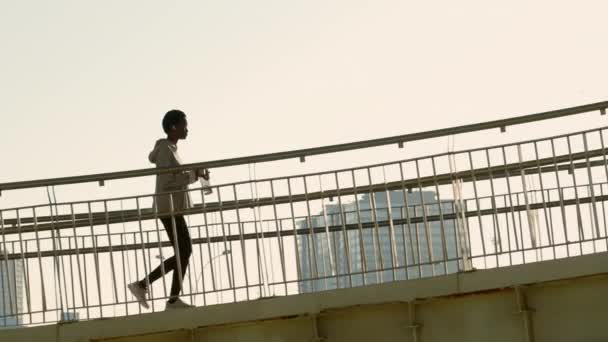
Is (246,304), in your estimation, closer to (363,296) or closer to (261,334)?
(261,334)

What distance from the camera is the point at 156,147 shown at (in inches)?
534

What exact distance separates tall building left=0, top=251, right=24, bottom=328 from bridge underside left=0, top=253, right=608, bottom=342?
529 mm

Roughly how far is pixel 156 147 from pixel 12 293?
2.09 metres

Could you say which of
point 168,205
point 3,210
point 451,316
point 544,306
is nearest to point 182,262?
point 168,205

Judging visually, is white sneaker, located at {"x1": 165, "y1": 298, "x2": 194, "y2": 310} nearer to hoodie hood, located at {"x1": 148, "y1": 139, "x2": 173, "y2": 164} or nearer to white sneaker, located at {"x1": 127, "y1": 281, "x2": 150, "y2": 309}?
white sneaker, located at {"x1": 127, "y1": 281, "x2": 150, "y2": 309}

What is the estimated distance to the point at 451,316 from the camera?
1234cm

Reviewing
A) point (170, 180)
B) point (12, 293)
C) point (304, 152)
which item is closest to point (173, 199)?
point (170, 180)

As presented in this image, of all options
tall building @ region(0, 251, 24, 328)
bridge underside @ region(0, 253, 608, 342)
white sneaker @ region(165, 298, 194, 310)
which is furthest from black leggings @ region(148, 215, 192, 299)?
tall building @ region(0, 251, 24, 328)

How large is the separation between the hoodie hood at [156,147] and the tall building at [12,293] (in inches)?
66.4

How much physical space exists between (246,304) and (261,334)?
0.31 m

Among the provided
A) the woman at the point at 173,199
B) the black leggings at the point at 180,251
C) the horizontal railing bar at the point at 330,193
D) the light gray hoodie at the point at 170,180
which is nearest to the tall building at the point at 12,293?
the horizontal railing bar at the point at 330,193

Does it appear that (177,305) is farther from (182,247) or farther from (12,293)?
(12,293)

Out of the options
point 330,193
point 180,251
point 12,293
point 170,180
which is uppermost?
point 330,193

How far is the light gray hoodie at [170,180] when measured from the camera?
44.0 feet
